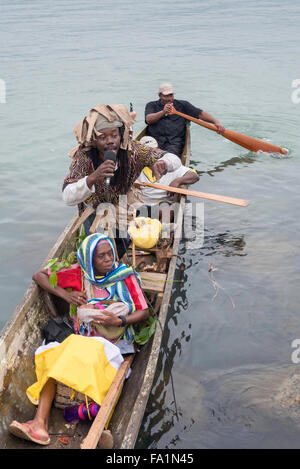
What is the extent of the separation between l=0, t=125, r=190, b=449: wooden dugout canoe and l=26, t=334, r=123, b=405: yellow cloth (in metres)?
0.15

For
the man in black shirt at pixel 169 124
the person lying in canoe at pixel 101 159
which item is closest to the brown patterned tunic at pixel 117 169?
the person lying in canoe at pixel 101 159

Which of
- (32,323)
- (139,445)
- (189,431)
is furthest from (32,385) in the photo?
(189,431)

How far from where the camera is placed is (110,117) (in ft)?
13.3

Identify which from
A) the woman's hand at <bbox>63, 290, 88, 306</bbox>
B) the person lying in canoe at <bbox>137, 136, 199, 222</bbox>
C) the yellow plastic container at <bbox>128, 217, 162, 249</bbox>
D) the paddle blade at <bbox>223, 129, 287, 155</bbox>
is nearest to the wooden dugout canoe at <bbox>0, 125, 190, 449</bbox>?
the woman's hand at <bbox>63, 290, 88, 306</bbox>

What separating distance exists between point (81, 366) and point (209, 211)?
478 cm

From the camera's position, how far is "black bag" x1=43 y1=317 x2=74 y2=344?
12.2ft

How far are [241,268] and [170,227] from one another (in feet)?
4.42

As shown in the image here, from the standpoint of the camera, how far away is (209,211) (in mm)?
7375

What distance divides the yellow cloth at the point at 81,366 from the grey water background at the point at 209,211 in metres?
0.76

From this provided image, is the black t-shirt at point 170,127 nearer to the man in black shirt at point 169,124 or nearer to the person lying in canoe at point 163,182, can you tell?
the man in black shirt at point 169,124
